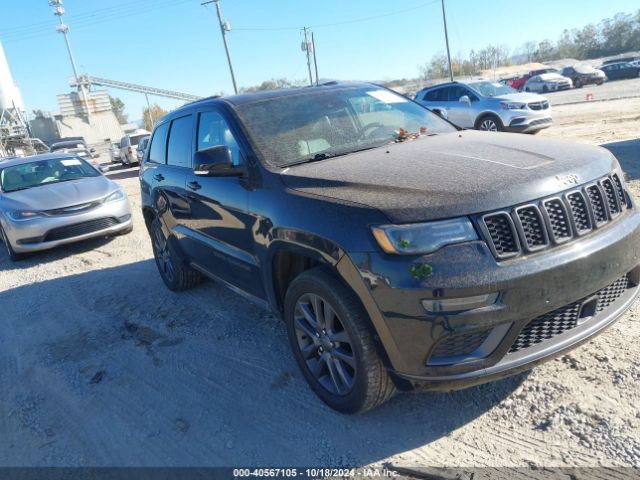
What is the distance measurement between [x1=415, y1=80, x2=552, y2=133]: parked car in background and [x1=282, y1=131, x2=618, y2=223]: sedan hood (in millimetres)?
10690

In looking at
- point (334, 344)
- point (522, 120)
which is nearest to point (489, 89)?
point (522, 120)

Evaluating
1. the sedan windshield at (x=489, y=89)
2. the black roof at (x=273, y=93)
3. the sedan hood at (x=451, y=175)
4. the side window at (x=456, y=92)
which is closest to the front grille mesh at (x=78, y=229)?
the black roof at (x=273, y=93)

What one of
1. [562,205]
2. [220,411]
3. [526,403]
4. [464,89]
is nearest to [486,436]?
[526,403]

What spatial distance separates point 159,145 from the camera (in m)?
5.12

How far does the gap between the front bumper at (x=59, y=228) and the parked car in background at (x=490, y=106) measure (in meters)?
8.76

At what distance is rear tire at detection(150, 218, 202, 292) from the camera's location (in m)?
5.03

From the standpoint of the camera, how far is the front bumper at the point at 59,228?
736 centimetres

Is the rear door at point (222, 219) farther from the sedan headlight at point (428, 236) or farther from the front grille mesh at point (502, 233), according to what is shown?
the front grille mesh at point (502, 233)

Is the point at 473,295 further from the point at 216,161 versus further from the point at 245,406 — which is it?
the point at 216,161

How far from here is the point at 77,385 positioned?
3662 millimetres

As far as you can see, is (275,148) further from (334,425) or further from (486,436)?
(486,436)

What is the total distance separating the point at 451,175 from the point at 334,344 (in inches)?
44.3

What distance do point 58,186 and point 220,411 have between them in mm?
6527

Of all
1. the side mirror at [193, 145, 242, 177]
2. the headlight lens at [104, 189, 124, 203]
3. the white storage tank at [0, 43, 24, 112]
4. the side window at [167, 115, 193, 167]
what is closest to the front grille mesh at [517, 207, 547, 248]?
the side mirror at [193, 145, 242, 177]
